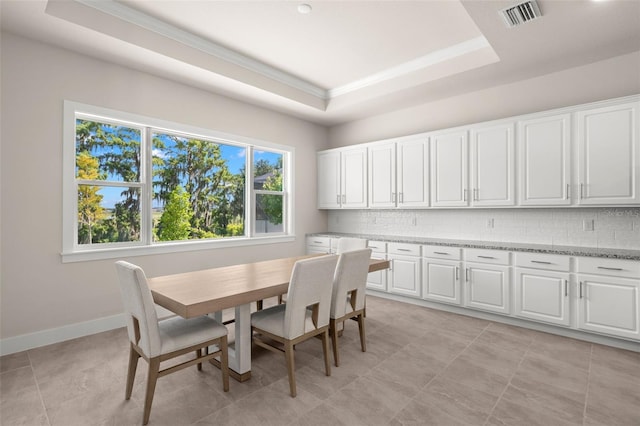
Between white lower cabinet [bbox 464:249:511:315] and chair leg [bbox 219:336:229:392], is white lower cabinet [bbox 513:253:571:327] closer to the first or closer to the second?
white lower cabinet [bbox 464:249:511:315]

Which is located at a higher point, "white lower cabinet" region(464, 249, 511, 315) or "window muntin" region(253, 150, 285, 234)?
"window muntin" region(253, 150, 285, 234)

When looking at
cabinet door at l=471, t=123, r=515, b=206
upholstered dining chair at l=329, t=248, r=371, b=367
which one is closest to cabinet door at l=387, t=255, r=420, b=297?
cabinet door at l=471, t=123, r=515, b=206

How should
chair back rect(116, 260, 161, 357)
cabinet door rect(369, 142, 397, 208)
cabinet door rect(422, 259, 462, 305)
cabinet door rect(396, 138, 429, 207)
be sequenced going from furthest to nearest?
cabinet door rect(369, 142, 397, 208)
cabinet door rect(396, 138, 429, 207)
cabinet door rect(422, 259, 462, 305)
chair back rect(116, 260, 161, 357)

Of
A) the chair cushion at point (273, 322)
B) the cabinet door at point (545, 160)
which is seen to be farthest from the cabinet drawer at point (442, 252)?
the chair cushion at point (273, 322)

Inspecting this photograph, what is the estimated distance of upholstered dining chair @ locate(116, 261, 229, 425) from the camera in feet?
6.12

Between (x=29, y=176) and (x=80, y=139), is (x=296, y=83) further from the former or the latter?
(x=29, y=176)

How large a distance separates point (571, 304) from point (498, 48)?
2585 mm

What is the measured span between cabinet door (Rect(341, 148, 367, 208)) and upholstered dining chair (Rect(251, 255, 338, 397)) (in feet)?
9.47

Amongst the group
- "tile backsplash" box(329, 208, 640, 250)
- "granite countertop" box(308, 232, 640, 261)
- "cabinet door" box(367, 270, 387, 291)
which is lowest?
"cabinet door" box(367, 270, 387, 291)

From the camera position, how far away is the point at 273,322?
7.75 ft

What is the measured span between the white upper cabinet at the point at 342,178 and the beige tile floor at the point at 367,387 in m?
2.56

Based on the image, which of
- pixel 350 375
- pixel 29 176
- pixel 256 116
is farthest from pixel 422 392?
pixel 256 116

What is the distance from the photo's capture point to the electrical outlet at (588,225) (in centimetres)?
349

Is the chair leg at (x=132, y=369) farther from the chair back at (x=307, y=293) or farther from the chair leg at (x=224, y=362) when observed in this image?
the chair back at (x=307, y=293)
